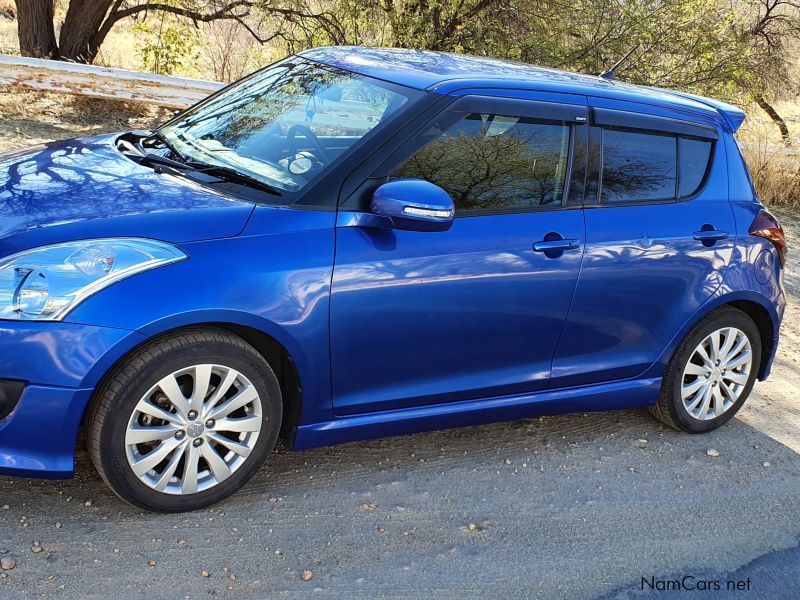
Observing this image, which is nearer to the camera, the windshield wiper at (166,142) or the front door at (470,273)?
the front door at (470,273)

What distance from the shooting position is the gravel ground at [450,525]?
344 cm

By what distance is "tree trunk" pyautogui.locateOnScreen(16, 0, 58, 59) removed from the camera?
12906 mm

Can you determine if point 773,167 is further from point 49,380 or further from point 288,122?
point 49,380

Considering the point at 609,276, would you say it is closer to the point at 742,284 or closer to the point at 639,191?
the point at 639,191

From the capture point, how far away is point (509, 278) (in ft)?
13.5

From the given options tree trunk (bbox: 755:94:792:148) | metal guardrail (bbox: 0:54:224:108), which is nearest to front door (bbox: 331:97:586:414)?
metal guardrail (bbox: 0:54:224:108)

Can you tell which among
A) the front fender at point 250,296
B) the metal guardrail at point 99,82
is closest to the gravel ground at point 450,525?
the front fender at point 250,296

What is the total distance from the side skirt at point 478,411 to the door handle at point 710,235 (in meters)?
0.74

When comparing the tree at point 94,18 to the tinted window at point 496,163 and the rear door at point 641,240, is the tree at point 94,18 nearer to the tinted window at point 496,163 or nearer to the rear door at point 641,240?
the rear door at point 641,240

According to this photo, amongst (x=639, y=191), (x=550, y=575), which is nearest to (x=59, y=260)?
(x=550, y=575)

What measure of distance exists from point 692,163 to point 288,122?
2056 millimetres

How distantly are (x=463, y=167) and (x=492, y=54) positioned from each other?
8667 millimetres

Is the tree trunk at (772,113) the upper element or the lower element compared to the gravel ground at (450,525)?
upper

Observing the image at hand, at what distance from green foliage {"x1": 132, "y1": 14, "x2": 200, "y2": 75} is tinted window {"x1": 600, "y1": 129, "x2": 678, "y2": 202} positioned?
933cm
